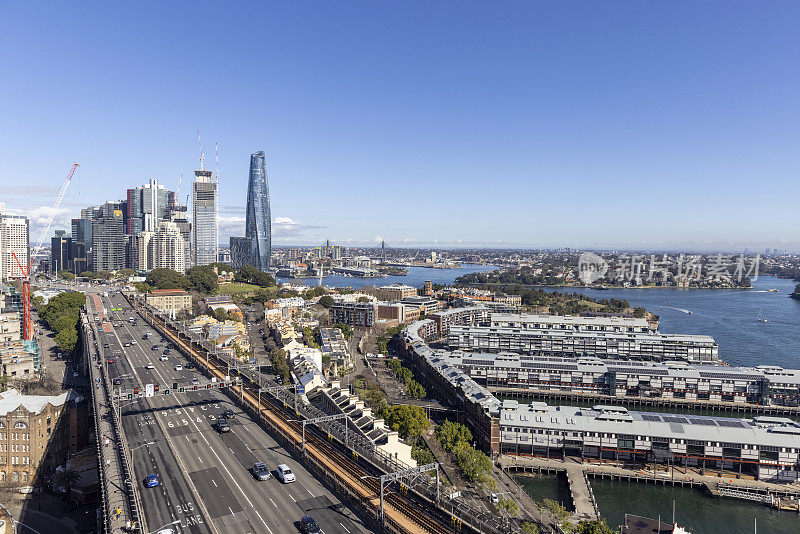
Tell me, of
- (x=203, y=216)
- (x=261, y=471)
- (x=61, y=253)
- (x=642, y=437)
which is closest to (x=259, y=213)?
(x=203, y=216)

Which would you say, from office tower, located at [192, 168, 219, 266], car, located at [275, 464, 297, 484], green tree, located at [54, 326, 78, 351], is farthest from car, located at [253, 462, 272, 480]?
office tower, located at [192, 168, 219, 266]

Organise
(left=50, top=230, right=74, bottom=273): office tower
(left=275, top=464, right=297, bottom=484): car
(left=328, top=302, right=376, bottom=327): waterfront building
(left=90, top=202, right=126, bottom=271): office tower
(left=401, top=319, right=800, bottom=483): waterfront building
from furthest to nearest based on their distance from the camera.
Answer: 1. (left=50, top=230, right=74, bottom=273): office tower
2. (left=90, top=202, right=126, bottom=271): office tower
3. (left=328, top=302, right=376, bottom=327): waterfront building
4. (left=401, top=319, right=800, bottom=483): waterfront building
5. (left=275, top=464, right=297, bottom=484): car

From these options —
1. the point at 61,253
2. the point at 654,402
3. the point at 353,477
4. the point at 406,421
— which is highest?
the point at 61,253

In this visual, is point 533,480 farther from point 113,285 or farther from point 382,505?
point 113,285

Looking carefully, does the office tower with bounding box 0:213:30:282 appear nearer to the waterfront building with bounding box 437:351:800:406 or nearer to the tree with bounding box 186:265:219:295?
Result: the tree with bounding box 186:265:219:295

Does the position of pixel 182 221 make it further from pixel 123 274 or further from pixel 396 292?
pixel 396 292

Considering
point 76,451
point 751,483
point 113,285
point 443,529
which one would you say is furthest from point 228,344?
point 113,285

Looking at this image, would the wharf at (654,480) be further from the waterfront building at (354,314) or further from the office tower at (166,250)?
the office tower at (166,250)
